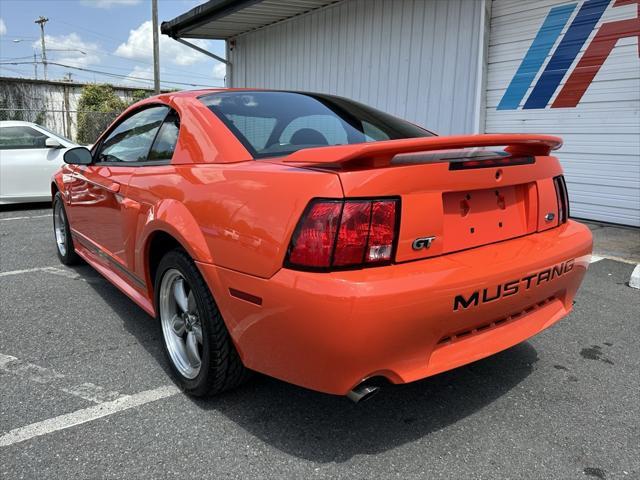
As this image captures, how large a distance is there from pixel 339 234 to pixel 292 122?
109 centimetres

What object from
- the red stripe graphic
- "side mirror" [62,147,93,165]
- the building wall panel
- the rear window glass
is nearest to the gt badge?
the rear window glass

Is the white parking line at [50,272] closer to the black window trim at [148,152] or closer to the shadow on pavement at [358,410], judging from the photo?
the black window trim at [148,152]

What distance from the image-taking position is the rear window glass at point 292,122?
95.2 inches

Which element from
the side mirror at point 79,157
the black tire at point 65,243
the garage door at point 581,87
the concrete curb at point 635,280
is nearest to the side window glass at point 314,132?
the side mirror at point 79,157

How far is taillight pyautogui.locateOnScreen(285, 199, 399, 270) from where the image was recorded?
1.72m

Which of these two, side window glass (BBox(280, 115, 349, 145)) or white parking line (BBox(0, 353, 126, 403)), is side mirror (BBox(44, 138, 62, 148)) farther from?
side window glass (BBox(280, 115, 349, 145))

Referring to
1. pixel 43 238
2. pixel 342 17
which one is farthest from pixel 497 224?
pixel 342 17

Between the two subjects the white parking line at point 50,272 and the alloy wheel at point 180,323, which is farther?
the white parking line at point 50,272

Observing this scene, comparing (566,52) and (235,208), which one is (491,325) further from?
(566,52)

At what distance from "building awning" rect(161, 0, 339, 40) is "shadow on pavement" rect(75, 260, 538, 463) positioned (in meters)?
9.08

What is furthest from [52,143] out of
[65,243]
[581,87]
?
[581,87]

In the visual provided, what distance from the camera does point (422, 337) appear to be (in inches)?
71.1

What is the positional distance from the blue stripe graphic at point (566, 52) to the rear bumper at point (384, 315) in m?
5.58

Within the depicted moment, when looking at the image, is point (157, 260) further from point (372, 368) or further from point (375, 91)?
point (375, 91)
